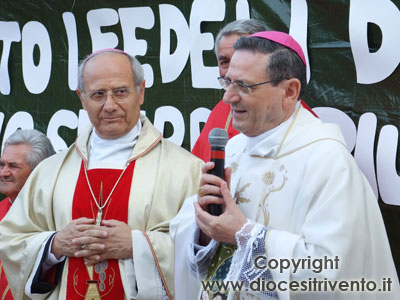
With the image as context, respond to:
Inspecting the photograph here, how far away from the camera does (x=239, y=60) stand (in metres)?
3.08

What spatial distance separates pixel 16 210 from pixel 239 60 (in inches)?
72.5

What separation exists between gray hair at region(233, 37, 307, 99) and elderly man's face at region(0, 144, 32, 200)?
242 centimetres

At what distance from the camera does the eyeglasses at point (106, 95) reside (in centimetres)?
396

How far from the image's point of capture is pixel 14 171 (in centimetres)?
497

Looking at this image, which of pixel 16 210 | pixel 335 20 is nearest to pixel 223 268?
pixel 16 210

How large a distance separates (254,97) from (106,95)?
1.19 m

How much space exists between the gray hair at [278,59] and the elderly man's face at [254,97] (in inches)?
0.9

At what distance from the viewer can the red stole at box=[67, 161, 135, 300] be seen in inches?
150

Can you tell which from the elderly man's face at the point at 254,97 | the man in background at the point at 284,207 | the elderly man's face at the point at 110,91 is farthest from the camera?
the elderly man's face at the point at 110,91

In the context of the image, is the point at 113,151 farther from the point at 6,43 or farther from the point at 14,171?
the point at 6,43

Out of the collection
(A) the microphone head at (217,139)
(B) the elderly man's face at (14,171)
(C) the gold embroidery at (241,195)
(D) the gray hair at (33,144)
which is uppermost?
(A) the microphone head at (217,139)

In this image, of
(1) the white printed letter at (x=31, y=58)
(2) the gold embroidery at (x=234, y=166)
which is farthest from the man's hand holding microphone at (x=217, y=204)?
(1) the white printed letter at (x=31, y=58)

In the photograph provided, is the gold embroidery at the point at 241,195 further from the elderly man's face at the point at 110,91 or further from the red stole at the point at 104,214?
the elderly man's face at the point at 110,91

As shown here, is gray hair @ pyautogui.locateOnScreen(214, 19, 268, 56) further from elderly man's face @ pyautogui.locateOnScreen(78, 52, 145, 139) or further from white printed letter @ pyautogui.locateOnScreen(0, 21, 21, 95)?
white printed letter @ pyautogui.locateOnScreen(0, 21, 21, 95)
